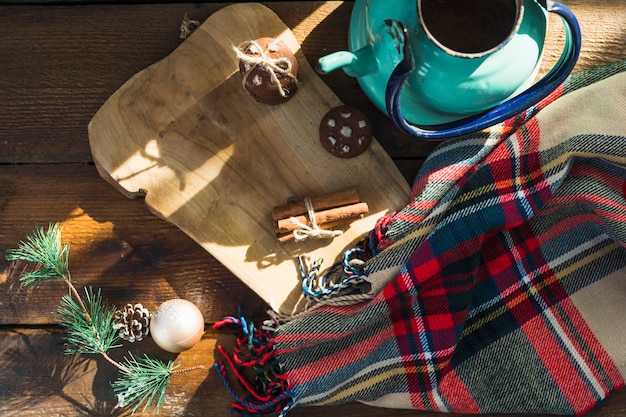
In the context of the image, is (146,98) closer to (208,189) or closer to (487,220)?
(208,189)

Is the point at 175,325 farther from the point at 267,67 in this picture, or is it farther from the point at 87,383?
the point at 267,67

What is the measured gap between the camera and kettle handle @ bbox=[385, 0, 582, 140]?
632mm

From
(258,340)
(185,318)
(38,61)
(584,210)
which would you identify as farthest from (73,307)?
(584,210)

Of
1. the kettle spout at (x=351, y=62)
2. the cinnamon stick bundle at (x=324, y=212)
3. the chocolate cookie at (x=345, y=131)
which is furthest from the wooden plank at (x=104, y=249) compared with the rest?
the kettle spout at (x=351, y=62)

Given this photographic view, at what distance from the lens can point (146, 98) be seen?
0.86 meters

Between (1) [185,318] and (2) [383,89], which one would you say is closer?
(2) [383,89]

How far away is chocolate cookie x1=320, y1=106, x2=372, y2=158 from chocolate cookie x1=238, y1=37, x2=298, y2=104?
0.07 metres

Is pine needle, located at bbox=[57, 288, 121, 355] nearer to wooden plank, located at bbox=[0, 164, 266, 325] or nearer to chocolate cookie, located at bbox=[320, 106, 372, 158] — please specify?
wooden plank, located at bbox=[0, 164, 266, 325]

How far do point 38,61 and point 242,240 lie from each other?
413 mm

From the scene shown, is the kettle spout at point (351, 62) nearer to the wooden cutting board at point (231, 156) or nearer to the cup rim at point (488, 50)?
the cup rim at point (488, 50)

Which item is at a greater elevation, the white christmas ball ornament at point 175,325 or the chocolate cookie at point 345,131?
the chocolate cookie at point 345,131

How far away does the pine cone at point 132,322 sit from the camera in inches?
34.5

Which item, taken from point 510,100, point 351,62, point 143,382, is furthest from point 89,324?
point 510,100

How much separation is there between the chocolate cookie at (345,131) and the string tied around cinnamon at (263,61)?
3.2 inches
